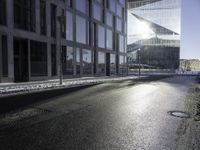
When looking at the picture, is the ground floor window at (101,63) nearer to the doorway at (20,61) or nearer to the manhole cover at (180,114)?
the doorway at (20,61)

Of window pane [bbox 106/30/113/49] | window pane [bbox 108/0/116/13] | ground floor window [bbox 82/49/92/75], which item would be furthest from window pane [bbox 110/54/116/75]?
ground floor window [bbox 82/49/92/75]

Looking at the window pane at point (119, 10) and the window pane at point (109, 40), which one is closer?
the window pane at point (109, 40)

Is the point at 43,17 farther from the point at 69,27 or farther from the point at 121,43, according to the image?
the point at 121,43

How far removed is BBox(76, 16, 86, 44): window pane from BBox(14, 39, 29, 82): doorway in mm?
12199

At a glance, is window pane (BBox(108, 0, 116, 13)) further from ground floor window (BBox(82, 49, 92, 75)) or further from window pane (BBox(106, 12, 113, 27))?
ground floor window (BBox(82, 49, 92, 75))

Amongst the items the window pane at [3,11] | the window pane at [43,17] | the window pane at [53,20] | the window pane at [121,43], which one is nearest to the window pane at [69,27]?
the window pane at [53,20]

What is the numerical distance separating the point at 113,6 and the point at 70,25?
823 inches

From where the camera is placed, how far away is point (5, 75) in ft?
74.7

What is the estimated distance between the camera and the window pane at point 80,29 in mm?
37688

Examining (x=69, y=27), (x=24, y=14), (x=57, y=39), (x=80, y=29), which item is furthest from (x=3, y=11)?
(x=80, y=29)

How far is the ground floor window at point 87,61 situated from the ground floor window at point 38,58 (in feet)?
35.6

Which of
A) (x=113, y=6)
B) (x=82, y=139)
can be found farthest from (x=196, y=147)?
(x=113, y=6)

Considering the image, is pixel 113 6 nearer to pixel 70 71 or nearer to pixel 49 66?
pixel 70 71

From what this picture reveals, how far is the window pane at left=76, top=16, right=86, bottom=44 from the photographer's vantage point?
37688 millimetres
